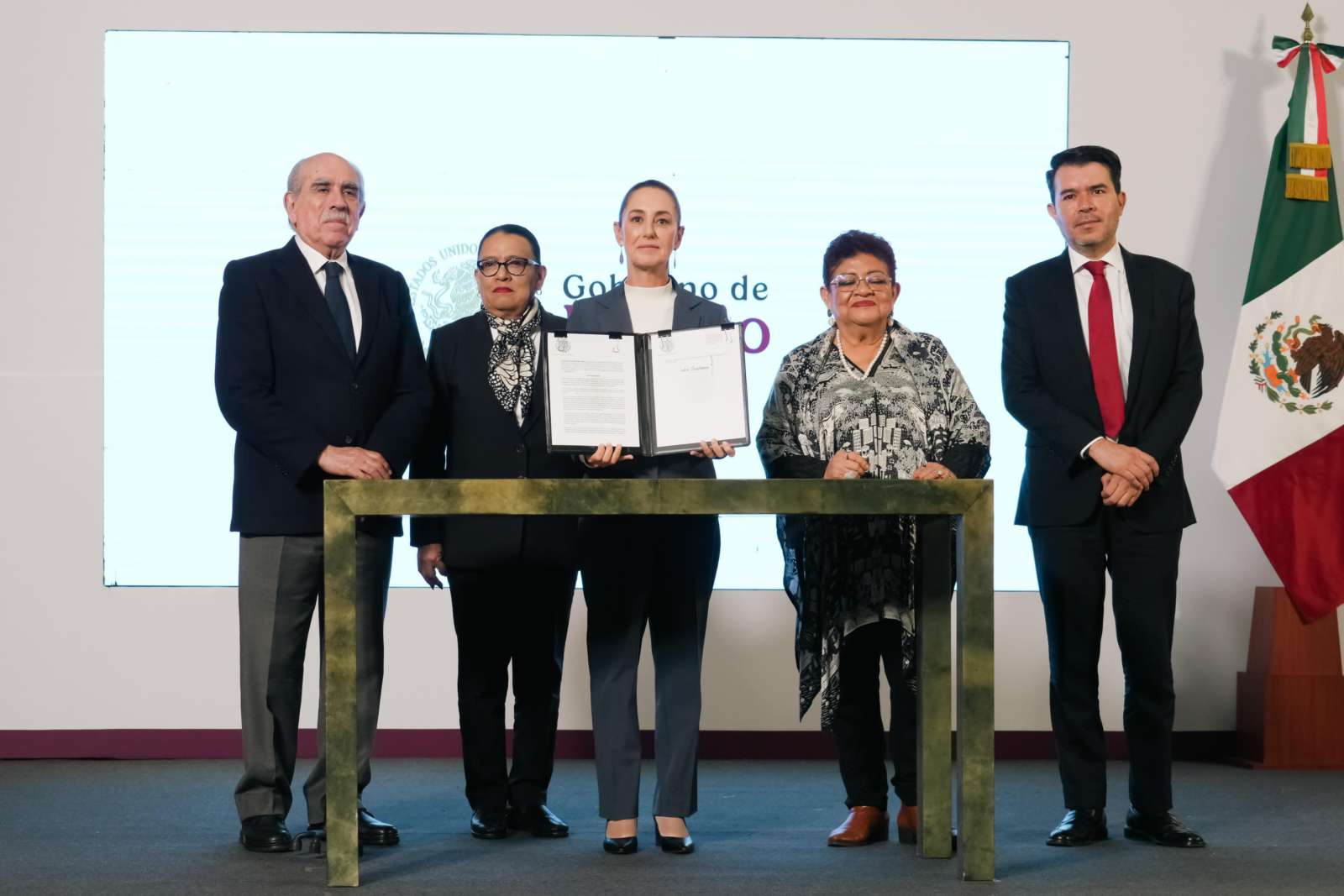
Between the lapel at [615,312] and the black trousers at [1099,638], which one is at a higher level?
the lapel at [615,312]

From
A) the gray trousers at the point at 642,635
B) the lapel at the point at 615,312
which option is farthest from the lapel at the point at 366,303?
the gray trousers at the point at 642,635

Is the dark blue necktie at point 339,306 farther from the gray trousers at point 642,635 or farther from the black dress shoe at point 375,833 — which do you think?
the black dress shoe at point 375,833

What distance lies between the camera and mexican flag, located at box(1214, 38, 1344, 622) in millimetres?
4746

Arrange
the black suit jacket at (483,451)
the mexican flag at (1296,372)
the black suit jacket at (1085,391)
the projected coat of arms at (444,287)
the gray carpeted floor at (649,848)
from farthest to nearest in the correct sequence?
the projected coat of arms at (444,287)
the mexican flag at (1296,372)
the black suit jacket at (483,451)
the black suit jacket at (1085,391)
the gray carpeted floor at (649,848)

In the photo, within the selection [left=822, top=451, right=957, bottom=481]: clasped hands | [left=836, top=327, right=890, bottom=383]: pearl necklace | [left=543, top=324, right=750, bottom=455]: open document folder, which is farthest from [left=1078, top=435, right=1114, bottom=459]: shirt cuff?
[left=543, top=324, right=750, bottom=455]: open document folder

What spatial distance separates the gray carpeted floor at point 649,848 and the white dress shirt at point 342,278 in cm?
120

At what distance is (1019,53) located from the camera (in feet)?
16.6

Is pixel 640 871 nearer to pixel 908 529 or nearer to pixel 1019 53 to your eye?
pixel 908 529

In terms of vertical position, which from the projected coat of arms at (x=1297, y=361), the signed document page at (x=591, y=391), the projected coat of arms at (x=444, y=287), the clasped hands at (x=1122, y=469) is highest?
the projected coat of arms at (x=444, y=287)

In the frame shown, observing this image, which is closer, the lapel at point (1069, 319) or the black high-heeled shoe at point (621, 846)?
the black high-heeled shoe at point (621, 846)

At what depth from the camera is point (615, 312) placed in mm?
3232

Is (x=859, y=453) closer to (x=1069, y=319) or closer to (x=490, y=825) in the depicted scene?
Answer: (x=1069, y=319)

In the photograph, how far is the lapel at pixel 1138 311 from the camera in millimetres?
3369

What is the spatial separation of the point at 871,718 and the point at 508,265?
1.36 m
